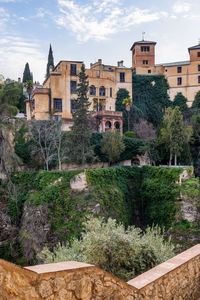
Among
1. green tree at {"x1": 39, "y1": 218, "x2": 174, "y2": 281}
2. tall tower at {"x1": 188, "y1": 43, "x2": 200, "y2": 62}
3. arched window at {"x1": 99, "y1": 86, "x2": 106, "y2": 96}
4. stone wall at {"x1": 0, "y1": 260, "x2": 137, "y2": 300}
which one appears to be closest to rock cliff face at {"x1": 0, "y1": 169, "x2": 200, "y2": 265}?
green tree at {"x1": 39, "y1": 218, "x2": 174, "y2": 281}

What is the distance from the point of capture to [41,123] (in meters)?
31.0

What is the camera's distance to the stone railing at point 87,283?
2754mm

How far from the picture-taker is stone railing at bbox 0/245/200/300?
275cm

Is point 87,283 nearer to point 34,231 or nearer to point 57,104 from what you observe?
point 34,231

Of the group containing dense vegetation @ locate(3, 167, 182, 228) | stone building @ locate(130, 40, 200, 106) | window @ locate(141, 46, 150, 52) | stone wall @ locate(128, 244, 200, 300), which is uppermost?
window @ locate(141, 46, 150, 52)

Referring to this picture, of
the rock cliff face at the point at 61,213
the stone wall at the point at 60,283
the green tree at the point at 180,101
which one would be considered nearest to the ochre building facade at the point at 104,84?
the green tree at the point at 180,101

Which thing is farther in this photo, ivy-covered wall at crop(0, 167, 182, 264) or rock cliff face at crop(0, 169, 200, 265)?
ivy-covered wall at crop(0, 167, 182, 264)

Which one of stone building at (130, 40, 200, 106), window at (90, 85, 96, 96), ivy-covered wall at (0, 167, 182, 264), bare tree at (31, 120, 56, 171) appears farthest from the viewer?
stone building at (130, 40, 200, 106)

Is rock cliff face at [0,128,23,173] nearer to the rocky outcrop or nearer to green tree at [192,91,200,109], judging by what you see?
the rocky outcrop

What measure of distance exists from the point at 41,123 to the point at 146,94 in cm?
2322

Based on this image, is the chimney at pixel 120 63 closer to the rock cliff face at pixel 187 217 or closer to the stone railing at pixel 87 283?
the rock cliff face at pixel 187 217

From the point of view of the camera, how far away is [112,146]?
31.9 m

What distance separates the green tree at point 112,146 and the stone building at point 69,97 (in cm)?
495

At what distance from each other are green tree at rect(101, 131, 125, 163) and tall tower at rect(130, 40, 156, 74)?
21797 mm
